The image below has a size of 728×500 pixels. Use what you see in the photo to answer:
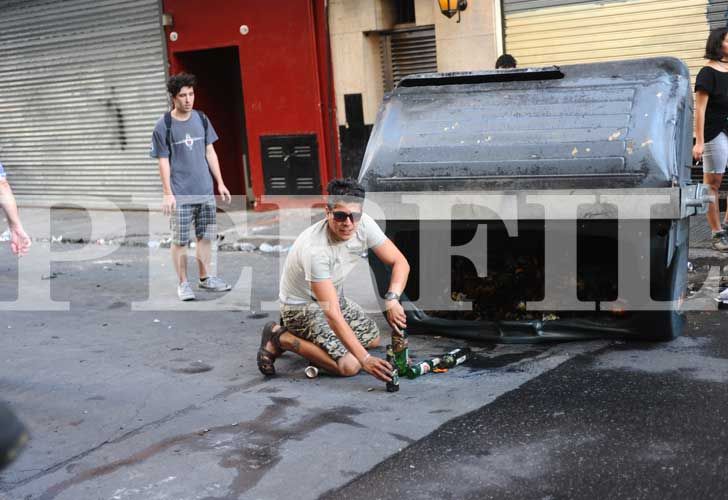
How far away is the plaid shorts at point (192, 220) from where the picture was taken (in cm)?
746

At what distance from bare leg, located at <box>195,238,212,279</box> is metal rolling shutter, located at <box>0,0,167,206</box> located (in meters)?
5.93

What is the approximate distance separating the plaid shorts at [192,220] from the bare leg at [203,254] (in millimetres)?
50

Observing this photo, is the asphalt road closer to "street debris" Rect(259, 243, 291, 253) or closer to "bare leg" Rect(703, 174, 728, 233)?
"bare leg" Rect(703, 174, 728, 233)

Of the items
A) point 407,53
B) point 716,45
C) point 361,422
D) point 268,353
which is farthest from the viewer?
point 407,53

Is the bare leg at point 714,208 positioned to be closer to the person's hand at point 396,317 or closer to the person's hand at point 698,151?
the person's hand at point 698,151

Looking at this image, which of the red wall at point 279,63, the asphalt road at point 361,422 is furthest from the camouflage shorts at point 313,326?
the red wall at point 279,63

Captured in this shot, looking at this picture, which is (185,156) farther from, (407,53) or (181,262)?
(407,53)

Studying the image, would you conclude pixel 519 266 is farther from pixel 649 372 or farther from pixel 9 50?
pixel 9 50

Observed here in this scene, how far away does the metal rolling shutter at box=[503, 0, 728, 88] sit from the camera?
30.1ft

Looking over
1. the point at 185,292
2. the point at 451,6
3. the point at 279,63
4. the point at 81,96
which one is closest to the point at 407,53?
the point at 451,6

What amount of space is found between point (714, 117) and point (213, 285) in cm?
423

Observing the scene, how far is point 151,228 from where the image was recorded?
1182 centimetres

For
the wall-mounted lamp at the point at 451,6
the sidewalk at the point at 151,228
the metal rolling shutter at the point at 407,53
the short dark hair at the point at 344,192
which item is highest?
the wall-mounted lamp at the point at 451,6

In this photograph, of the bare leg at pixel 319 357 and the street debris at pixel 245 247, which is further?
the street debris at pixel 245 247
